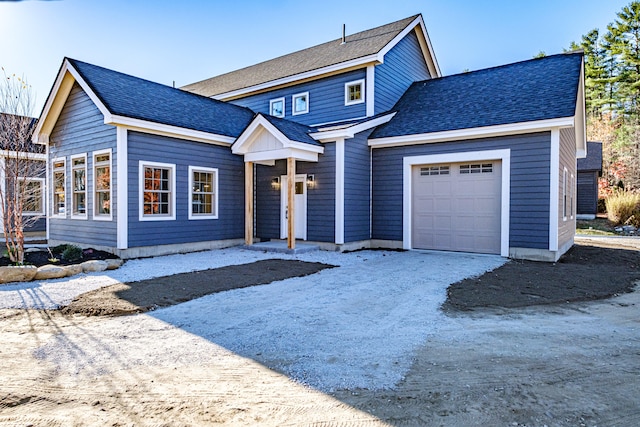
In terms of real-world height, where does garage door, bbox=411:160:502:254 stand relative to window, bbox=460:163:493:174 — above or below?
below

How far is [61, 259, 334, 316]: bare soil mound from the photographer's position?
16.8 ft

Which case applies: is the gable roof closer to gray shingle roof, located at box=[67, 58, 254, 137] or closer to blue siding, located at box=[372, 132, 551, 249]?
gray shingle roof, located at box=[67, 58, 254, 137]

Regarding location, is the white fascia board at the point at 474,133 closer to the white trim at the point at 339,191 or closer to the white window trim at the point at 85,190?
the white trim at the point at 339,191

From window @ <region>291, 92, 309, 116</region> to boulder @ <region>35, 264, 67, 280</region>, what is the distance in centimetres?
902

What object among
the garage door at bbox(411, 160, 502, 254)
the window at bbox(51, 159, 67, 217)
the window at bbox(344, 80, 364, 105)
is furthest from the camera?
the window at bbox(344, 80, 364, 105)

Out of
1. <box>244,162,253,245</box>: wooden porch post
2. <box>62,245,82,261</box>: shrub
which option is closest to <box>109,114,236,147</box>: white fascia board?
<box>244,162,253,245</box>: wooden porch post

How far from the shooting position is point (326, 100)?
43.4ft

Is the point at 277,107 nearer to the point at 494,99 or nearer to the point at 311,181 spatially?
the point at 311,181

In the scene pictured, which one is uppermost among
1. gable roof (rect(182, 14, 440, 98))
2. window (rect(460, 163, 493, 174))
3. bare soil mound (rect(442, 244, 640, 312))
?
gable roof (rect(182, 14, 440, 98))

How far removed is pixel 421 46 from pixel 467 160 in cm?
694

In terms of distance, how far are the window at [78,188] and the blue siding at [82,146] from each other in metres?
0.14

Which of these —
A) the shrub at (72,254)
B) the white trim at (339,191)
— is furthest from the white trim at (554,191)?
the shrub at (72,254)

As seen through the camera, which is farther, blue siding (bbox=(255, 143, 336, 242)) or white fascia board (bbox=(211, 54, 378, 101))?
white fascia board (bbox=(211, 54, 378, 101))

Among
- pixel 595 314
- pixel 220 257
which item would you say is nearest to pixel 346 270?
pixel 220 257
